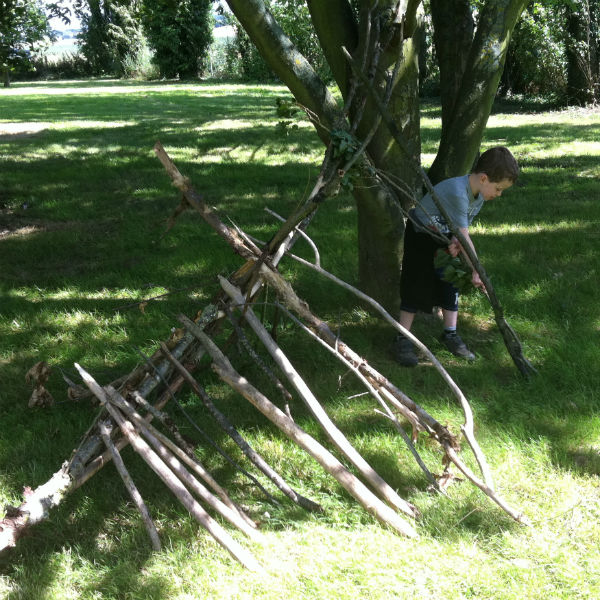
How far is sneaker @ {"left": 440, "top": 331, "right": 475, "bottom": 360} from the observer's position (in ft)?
12.9

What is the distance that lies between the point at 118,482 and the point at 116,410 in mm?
458

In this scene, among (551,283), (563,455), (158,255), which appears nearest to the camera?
(563,455)

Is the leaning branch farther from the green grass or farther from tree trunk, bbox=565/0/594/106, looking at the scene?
tree trunk, bbox=565/0/594/106

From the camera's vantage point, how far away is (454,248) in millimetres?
3414

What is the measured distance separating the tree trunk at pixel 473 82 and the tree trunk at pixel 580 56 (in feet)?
35.2

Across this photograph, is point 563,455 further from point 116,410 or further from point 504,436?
point 116,410

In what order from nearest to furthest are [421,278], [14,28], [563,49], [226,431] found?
[226,431]
[421,278]
[14,28]
[563,49]

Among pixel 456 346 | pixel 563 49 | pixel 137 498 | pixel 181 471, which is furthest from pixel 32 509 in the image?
pixel 563 49

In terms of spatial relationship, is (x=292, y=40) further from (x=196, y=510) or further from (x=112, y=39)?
(x=196, y=510)

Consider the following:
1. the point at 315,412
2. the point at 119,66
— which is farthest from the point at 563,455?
the point at 119,66

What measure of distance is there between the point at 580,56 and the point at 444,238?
1296 centimetres

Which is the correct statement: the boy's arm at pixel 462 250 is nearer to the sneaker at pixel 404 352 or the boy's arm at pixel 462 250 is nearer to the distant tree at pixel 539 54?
the sneaker at pixel 404 352

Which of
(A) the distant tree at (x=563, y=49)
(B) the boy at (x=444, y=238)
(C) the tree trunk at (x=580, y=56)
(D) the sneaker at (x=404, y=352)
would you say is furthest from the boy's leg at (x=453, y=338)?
(C) the tree trunk at (x=580, y=56)

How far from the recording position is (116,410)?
2.69 meters
